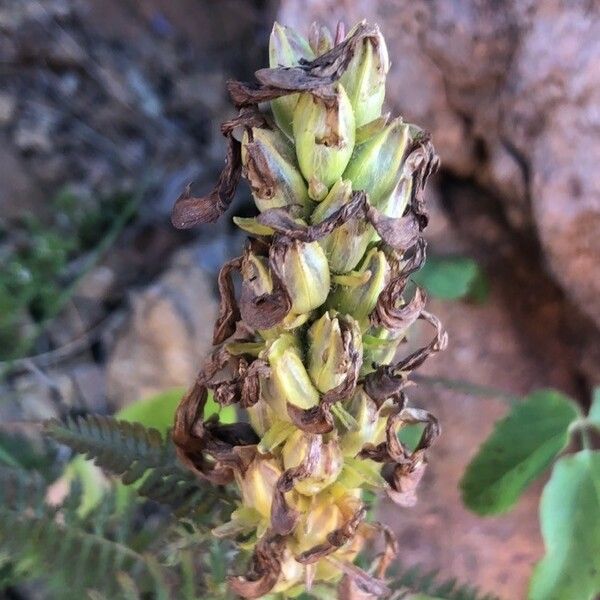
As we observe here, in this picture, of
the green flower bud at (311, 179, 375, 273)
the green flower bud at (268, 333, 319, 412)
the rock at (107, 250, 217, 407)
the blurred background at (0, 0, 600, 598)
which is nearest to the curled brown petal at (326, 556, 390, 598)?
the green flower bud at (268, 333, 319, 412)

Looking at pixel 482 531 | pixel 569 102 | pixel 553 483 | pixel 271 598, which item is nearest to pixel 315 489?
pixel 271 598

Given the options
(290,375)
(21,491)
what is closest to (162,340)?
(21,491)

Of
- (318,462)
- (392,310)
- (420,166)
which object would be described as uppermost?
(420,166)

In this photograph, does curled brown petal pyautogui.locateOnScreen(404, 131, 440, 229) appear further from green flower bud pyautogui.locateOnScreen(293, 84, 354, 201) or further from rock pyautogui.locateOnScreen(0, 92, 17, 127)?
rock pyautogui.locateOnScreen(0, 92, 17, 127)

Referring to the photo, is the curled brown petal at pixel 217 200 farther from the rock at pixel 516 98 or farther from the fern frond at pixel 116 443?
the rock at pixel 516 98

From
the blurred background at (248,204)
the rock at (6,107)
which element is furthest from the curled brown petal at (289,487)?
the rock at (6,107)

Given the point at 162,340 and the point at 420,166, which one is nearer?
the point at 420,166

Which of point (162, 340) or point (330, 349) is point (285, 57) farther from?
point (162, 340)
